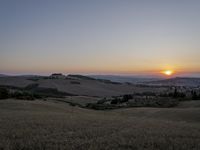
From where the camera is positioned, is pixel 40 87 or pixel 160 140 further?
pixel 40 87

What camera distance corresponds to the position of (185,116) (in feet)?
122

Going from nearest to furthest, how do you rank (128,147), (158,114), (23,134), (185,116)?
(128,147) < (23,134) < (185,116) < (158,114)

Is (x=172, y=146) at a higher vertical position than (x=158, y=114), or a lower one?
higher

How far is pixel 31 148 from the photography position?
9984 millimetres

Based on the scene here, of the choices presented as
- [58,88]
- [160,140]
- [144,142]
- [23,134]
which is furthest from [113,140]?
[58,88]

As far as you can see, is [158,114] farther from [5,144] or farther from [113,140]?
[5,144]

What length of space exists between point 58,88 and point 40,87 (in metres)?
9.83

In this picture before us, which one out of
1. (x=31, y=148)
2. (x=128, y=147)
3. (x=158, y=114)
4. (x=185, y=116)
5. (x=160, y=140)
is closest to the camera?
(x=31, y=148)

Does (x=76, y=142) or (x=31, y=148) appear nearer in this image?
(x=31, y=148)

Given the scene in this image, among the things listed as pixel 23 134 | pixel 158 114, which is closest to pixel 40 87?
pixel 158 114

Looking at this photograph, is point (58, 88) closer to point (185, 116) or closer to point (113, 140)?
point (185, 116)

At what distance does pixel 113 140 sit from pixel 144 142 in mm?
1345

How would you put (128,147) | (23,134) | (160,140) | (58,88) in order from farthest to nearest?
1. (58,88)
2. (23,134)
3. (160,140)
4. (128,147)

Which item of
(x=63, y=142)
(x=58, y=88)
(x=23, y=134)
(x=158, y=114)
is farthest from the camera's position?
(x=58, y=88)
